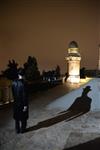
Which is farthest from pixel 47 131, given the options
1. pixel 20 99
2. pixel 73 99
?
pixel 73 99

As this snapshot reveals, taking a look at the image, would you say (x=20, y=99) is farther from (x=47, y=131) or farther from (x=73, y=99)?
(x=73, y=99)

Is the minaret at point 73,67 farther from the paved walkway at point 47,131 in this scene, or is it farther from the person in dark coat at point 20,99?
A: the person in dark coat at point 20,99

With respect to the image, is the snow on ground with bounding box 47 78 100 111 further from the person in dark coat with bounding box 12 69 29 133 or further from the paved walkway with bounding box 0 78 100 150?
the person in dark coat with bounding box 12 69 29 133

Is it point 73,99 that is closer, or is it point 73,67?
Answer: point 73,99

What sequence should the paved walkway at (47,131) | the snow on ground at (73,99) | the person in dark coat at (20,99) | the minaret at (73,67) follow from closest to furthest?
the paved walkway at (47,131) < the person in dark coat at (20,99) < the snow on ground at (73,99) < the minaret at (73,67)

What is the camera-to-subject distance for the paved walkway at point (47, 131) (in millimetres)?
7614

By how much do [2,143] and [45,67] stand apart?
58.4 feet

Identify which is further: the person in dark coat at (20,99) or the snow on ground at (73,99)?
the snow on ground at (73,99)

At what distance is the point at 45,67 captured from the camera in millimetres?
25266

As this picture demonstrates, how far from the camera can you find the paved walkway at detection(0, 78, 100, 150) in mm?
7614

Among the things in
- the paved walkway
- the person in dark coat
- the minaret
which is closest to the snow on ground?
the paved walkway

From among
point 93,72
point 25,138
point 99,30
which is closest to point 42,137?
point 25,138

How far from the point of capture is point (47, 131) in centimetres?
884

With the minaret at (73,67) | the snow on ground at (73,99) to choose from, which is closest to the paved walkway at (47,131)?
the snow on ground at (73,99)
